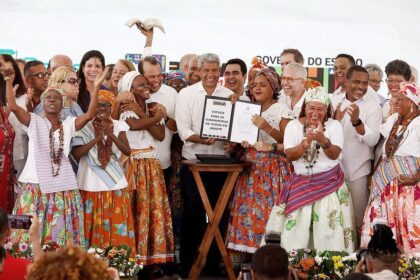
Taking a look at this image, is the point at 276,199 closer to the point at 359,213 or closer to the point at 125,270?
the point at 359,213

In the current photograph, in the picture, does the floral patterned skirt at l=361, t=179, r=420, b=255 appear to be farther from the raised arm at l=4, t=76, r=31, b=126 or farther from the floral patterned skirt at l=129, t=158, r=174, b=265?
the raised arm at l=4, t=76, r=31, b=126

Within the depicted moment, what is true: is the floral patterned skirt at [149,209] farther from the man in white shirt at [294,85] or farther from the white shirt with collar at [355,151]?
the white shirt with collar at [355,151]

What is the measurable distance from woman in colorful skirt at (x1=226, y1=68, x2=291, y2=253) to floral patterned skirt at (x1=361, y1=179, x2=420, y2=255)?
846mm

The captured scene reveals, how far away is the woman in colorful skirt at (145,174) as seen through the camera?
7.31 m

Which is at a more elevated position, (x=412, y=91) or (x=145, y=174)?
(x=412, y=91)

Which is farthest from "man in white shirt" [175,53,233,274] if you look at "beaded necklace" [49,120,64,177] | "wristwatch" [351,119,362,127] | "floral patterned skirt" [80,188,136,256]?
"beaded necklace" [49,120,64,177]

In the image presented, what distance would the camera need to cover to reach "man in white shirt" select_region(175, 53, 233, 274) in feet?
25.2

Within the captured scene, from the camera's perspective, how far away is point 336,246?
6.83m

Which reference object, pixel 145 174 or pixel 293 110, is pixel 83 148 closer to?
pixel 145 174

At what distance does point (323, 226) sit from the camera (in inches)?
269

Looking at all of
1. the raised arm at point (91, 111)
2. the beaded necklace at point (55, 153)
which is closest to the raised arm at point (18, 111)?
the beaded necklace at point (55, 153)

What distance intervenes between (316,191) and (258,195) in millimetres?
736

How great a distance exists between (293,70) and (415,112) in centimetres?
116

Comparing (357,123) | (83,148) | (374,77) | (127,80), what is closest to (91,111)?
(83,148)
